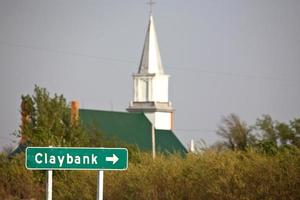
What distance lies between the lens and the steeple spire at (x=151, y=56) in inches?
3743

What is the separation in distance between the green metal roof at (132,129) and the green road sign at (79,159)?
2290 inches

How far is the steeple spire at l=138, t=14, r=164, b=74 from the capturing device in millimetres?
95062

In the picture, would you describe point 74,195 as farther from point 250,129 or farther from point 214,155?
point 250,129

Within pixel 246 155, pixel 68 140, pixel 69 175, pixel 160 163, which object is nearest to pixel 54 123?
pixel 68 140

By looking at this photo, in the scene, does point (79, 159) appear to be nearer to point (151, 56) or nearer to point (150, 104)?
point (150, 104)

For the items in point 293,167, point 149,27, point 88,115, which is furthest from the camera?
point 149,27

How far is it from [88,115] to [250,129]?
71.9 ft

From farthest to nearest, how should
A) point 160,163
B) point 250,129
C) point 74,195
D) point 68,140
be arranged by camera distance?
point 250,129 < point 68,140 < point 74,195 < point 160,163

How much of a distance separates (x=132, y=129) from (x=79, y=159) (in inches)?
2639

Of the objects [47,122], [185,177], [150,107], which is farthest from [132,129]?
[185,177]

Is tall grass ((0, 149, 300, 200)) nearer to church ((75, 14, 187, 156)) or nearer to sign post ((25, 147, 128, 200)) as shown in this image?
sign post ((25, 147, 128, 200))

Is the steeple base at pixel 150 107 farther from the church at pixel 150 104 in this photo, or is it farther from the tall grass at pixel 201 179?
the tall grass at pixel 201 179

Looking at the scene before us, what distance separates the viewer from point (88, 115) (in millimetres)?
77250

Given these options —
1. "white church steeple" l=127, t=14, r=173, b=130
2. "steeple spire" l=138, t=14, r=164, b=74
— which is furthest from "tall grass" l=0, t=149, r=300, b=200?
"steeple spire" l=138, t=14, r=164, b=74
